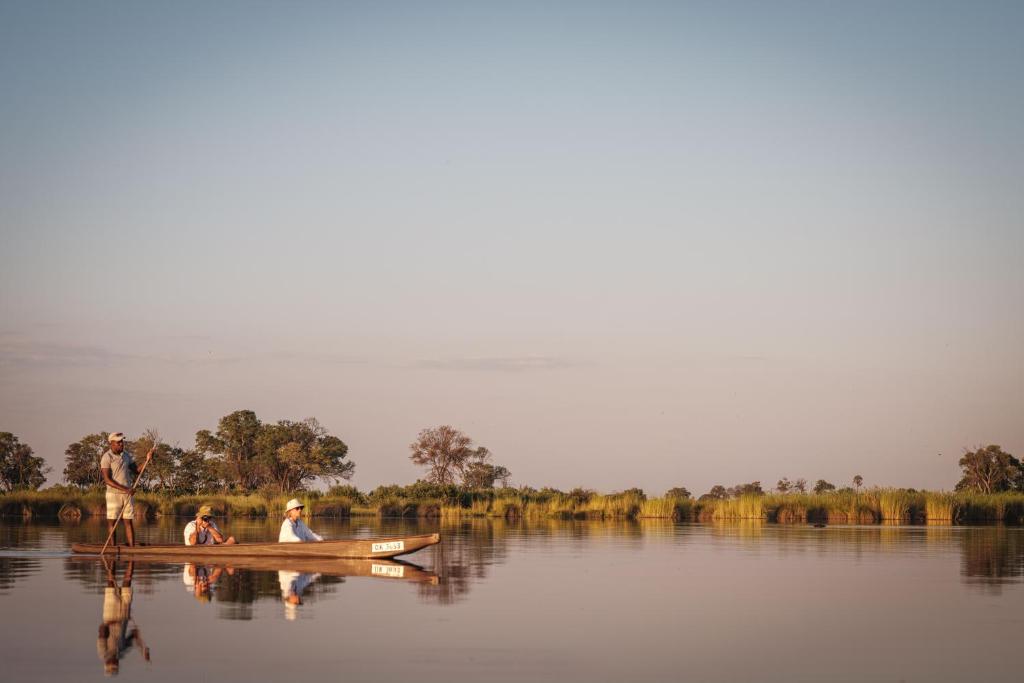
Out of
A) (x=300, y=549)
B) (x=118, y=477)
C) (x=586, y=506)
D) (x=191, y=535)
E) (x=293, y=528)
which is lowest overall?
(x=586, y=506)

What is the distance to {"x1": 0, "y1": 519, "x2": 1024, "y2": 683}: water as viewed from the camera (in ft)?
38.9

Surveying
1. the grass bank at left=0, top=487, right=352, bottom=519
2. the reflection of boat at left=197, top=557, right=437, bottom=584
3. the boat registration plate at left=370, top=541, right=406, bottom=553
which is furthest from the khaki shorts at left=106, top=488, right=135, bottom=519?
the grass bank at left=0, top=487, right=352, bottom=519

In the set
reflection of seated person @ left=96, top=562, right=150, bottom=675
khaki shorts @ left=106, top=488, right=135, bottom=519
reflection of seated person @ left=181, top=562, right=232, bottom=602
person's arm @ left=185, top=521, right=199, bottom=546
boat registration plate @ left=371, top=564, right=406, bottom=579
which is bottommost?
boat registration plate @ left=371, top=564, right=406, bottom=579

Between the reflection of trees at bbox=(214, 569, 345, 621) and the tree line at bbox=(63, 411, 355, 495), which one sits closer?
the reflection of trees at bbox=(214, 569, 345, 621)

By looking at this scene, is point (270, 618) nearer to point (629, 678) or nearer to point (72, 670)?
point (72, 670)

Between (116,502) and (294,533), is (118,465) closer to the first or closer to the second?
(116,502)

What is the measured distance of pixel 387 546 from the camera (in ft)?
76.1

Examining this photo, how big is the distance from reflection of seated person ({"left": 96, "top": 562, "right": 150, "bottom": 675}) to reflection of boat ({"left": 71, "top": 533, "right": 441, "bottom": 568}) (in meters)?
4.39

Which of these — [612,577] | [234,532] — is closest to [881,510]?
[234,532]

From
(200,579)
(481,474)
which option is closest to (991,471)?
(481,474)

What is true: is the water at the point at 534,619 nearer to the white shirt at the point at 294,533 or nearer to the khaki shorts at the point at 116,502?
the khaki shorts at the point at 116,502

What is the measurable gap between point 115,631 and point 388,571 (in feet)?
27.8

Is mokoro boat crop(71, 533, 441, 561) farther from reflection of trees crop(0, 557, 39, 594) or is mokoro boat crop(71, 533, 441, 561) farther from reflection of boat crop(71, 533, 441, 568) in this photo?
reflection of trees crop(0, 557, 39, 594)

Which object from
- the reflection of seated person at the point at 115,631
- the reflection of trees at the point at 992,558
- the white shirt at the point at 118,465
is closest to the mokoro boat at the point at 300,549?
the white shirt at the point at 118,465
